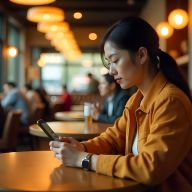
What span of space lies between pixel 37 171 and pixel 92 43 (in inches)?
604

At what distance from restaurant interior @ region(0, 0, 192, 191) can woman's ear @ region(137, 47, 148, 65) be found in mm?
497

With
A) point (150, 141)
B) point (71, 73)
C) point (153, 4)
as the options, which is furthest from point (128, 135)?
point (71, 73)

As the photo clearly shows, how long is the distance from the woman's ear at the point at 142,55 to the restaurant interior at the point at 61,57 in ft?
1.63

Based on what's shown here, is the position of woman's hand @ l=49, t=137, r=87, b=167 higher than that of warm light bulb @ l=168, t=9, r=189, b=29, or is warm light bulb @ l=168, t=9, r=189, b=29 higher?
warm light bulb @ l=168, t=9, r=189, b=29

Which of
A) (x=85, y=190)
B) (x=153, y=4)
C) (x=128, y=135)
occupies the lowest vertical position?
(x=85, y=190)

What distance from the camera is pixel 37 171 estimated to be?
169 cm

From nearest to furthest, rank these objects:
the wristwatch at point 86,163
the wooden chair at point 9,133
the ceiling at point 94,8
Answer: the wristwatch at point 86,163, the wooden chair at point 9,133, the ceiling at point 94,8

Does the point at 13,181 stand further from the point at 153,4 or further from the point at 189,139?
the point at 153,4

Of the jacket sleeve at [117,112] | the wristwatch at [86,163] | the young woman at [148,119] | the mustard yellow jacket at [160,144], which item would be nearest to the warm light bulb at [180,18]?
the jacket sleeve at [117,112]

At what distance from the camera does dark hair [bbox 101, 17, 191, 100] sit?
1703 mm

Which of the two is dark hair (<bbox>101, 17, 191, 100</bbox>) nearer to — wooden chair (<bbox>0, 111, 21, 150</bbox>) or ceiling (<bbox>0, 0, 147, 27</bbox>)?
wooden chair (<bbox>0, 111, 21, 150</bbox>)

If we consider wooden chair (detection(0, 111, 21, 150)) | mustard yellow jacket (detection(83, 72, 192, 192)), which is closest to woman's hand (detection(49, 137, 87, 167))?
mustard yellow jacket (detection(83, 72, 192, 192))

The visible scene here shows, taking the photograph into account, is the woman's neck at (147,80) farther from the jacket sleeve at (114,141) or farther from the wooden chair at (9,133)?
the wooden chair at (9,133)

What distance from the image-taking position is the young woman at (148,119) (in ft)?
4.98
